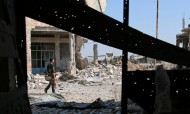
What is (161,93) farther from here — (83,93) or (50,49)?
(50,49)

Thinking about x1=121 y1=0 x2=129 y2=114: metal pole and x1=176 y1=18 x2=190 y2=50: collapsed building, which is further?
x1=176 y1=18 x2=190 y2=50: collapsed building

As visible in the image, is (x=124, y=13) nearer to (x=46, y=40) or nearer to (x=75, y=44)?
(x=46, y=40)

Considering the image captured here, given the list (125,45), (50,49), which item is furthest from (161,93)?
(50,49)

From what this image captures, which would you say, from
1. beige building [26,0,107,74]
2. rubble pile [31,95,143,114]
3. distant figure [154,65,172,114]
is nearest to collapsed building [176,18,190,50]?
beige building [26,0,107,74]

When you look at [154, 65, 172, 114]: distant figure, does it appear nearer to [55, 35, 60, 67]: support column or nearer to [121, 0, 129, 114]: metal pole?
[121, 0, 129, 114]: metal pole

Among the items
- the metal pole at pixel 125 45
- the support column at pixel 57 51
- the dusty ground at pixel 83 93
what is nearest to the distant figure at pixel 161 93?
the metal pole at pixel 125 45

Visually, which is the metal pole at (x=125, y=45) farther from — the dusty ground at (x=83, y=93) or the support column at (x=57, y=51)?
the support column at (x=57, y=51)

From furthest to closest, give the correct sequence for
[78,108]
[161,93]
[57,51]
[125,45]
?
[57,51]
[78,108]
[161,93]
[125,45]

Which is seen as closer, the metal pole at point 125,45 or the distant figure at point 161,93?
the metal pole at point 125,45

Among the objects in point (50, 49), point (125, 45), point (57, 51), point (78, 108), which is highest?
point (50, 49)

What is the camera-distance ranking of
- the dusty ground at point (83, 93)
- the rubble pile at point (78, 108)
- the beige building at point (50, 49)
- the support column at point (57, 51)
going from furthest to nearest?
the support column at point (57, 51), the beige building at point (50, 49), the dusty ground at point (83, 93), the rubble pile at point (78, 108)

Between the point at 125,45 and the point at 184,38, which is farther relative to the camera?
the point at 184,38

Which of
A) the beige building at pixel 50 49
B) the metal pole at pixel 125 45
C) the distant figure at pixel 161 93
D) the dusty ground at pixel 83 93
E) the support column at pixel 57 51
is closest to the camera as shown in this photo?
the metal pole at pixel 125 45

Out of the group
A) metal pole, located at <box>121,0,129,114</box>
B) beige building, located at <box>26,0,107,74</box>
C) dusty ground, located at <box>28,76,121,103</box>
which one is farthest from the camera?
beige building, located at <box>26,0,107,74</box>
